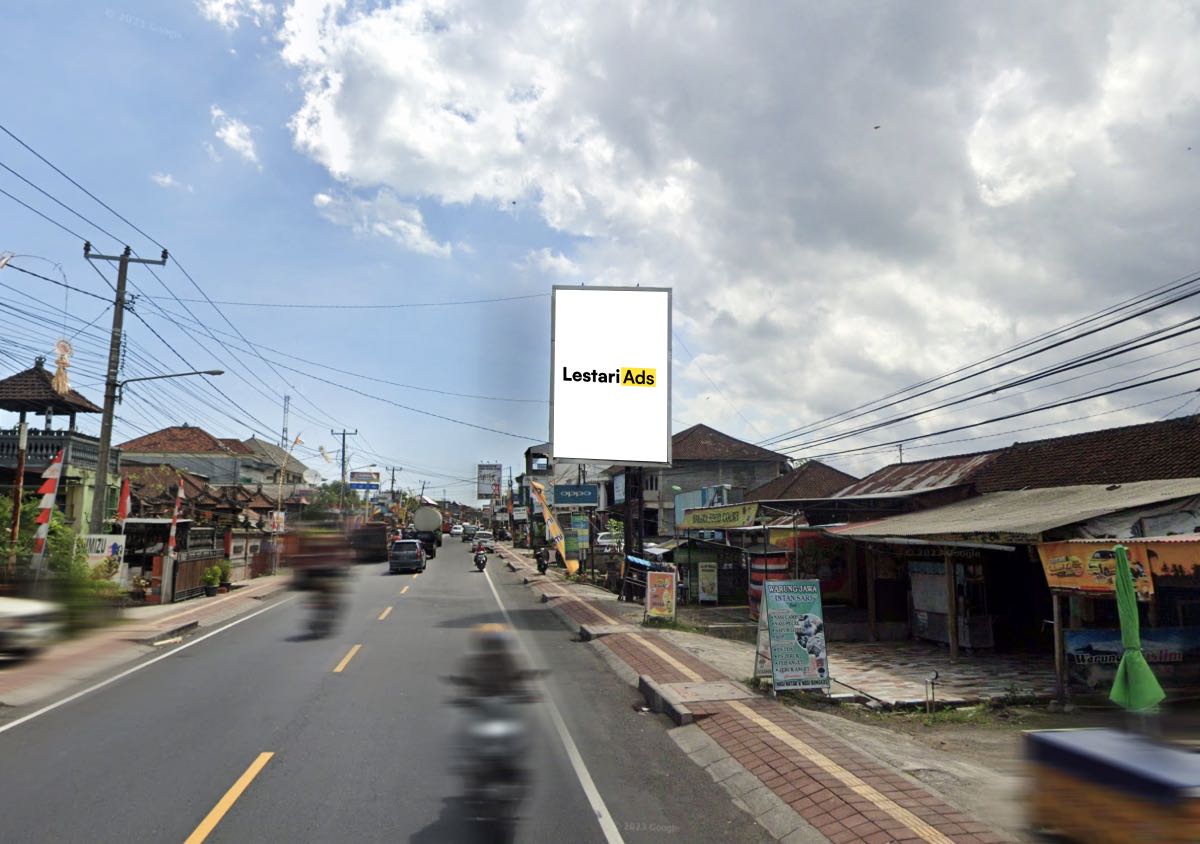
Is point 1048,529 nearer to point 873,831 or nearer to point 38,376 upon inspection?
point 873,831

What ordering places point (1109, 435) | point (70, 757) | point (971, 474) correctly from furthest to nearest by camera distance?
point (971, 474) < point (1109, 435) < point (70, 757)

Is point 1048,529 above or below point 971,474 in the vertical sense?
below

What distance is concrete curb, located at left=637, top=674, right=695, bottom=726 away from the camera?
386 inches

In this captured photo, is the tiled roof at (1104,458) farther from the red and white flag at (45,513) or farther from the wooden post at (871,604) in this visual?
the red and white flag at (45,513)

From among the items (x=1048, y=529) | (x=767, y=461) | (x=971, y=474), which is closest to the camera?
(x=1048, y=529)

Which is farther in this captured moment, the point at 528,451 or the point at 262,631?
→ the point at 528,451

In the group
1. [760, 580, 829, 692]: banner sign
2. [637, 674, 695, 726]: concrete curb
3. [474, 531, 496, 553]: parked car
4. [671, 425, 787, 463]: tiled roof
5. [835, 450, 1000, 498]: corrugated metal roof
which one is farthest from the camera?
[671, 425, 787, 463]: tiled roof

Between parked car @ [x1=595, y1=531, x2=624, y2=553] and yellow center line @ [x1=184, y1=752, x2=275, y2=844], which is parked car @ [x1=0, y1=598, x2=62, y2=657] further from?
parked car @ [x1=595, y1=531, x2=624, y2=553]

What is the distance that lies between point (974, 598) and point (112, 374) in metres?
24.6

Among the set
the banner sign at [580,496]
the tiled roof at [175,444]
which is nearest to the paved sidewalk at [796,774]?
the banner sign at [580,496]

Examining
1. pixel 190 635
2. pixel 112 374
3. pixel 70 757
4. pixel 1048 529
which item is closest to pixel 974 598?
pixel 1048 529

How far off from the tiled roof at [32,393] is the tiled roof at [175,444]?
162ft

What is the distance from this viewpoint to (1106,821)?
387cm

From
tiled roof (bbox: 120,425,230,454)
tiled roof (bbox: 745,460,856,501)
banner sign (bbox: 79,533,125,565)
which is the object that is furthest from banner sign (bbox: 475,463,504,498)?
banner sign (bbox: 79,533,125,565)
